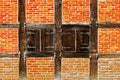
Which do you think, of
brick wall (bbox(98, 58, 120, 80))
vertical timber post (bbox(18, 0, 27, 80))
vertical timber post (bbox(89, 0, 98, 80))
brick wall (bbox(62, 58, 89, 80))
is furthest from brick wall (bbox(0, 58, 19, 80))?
→ brick wall (bbox(98, 58, 120, 80))

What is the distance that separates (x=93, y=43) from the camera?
677cm

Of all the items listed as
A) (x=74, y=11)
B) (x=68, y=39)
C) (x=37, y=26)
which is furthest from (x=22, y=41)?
(x=74, y=11)

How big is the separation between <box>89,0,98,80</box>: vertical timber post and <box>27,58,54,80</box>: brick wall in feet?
2.82

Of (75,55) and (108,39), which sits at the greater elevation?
(108,39)

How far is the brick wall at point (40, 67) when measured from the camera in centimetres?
673

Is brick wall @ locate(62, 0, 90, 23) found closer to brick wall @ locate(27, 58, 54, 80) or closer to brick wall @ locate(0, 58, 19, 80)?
brick wall @ locate(27, 58, 54, 80)

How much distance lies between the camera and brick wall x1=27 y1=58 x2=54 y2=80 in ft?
22.1

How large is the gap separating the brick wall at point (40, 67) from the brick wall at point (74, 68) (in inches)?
11.7

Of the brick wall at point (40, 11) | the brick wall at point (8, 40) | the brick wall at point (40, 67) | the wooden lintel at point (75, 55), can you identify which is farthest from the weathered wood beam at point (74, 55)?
the brick wall at point (8, 40)

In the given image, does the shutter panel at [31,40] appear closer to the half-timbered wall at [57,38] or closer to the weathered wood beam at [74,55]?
the half-timbered wall at [57,38]

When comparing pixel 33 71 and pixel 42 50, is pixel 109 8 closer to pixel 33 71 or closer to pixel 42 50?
pixel 42 50

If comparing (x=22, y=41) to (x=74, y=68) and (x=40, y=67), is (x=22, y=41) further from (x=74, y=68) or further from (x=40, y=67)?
(x=74, y=68)

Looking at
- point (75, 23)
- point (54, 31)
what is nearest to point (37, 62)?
point (54, 31)

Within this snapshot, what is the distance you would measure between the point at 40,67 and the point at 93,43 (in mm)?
1240
